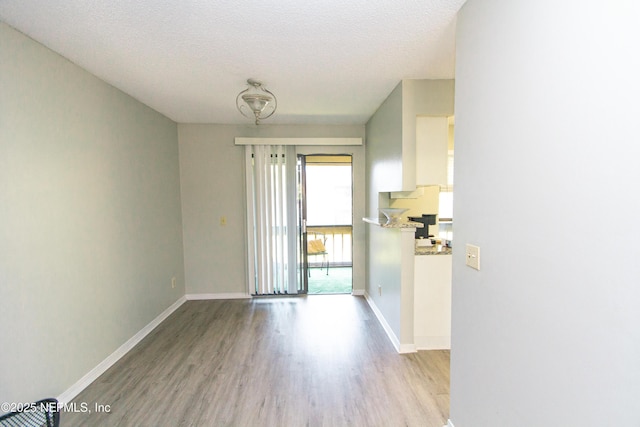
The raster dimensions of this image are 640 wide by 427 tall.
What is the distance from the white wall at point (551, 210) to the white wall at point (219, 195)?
255 cm

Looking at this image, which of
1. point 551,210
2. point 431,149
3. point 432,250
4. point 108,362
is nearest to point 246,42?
point 431,149

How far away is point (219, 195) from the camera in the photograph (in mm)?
3842

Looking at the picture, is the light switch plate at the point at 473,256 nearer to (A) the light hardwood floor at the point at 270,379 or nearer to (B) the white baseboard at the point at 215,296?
(A) the light hardwood floor at the point at 270,379

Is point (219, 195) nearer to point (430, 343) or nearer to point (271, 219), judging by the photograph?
point (271, 219)

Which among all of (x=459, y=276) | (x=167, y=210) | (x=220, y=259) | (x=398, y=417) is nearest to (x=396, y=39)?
(x=459, y=276)

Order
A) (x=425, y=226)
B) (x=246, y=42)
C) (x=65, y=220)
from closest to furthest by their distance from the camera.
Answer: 1. (x=246, y=42)
2. (x=65, y=220)
3. (x=425, y=226)

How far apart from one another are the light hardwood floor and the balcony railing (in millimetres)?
2797

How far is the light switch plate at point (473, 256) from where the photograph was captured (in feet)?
4.44

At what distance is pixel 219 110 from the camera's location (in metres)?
3.19

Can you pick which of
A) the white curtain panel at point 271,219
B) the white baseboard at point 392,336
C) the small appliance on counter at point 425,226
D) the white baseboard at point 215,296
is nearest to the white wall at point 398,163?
the white baseboard at point 392,336

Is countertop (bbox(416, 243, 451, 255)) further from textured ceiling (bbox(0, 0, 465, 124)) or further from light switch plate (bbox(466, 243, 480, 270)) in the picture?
textured ceiling (bbox(0, 0, 465, 124))

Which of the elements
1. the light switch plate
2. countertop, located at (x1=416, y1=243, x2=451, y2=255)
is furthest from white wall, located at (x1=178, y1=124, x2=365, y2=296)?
the light switch plate

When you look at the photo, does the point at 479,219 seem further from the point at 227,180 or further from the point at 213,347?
the point at 227,180

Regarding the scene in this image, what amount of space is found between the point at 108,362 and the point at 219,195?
222 centimetres
